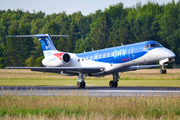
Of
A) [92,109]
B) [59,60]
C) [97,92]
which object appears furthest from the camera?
[59,60]

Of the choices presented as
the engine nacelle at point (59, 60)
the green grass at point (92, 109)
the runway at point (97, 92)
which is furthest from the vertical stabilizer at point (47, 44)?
the green grass at point (92, 109)

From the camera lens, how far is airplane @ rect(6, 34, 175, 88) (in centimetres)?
2480

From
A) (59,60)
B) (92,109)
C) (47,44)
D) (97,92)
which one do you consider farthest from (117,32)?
(92,109)

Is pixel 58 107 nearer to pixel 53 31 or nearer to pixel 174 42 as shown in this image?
pixel 174 42

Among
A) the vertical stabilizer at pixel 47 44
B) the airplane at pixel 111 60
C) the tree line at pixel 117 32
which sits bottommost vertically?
the airplane at pixel 111 60

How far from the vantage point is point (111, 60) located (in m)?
27.2

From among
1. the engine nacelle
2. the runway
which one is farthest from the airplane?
the runway

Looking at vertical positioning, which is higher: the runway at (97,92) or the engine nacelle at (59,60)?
the engine nacelle at (59,60)

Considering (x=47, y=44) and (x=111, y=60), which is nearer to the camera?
(x=111, y=60)

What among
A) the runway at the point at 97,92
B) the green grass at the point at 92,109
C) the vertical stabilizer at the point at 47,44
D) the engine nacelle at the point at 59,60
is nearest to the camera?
the green grass at the point at 92,109

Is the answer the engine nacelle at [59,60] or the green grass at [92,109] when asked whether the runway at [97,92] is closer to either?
the green grass at [92,109]

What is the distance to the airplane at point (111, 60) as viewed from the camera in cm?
2480

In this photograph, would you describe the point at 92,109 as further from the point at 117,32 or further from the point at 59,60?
the point at 117,32

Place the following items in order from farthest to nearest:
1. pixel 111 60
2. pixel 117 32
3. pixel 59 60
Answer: pixel 117 32, pixel 59 60, pixel 111 60
